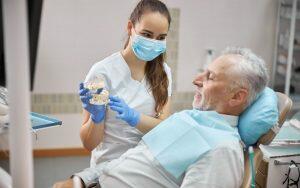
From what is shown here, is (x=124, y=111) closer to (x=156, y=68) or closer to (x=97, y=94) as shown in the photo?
(x=97, y=94)

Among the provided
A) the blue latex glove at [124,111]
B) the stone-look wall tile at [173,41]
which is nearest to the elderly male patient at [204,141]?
the blue latex glove at [124,111]

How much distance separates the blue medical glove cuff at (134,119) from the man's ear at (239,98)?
15.5 inches

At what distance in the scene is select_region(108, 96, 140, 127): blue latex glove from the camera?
163cm

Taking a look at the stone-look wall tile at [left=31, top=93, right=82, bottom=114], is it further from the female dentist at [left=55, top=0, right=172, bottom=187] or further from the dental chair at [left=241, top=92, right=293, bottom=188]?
the dental chair at [left=241, top=92, right=293, bottom=188]

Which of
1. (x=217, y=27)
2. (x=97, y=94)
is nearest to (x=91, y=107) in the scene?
(x=97, y=94)

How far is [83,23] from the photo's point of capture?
11.0ft

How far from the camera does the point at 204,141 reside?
4.71 feet

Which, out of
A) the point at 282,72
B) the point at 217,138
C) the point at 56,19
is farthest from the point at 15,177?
the point at 282,72

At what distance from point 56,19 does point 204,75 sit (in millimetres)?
2040

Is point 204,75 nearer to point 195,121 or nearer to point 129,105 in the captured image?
point 195,121

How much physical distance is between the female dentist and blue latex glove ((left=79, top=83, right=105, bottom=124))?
2 centimetres

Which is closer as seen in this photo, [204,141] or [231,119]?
[204,141]

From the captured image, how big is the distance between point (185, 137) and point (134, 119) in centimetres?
26

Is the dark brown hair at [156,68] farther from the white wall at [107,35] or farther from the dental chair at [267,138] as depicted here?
the white wall at [107,35]
